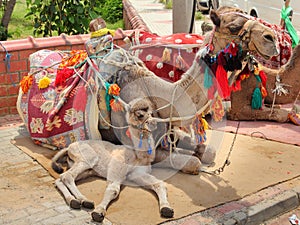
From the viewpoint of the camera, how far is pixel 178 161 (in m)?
5.60

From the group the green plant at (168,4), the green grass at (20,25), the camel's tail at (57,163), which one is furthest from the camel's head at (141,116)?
the green plant at (168,4)

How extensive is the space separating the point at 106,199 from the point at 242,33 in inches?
72.4

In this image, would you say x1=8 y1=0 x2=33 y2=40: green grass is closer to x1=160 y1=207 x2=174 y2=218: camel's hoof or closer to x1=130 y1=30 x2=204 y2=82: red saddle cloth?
x1=130 y1=30 x2=204 y2=82: red saddle cloth

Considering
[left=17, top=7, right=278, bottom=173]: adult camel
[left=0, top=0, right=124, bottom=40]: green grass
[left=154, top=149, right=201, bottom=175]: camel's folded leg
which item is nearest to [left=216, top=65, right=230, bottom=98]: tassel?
[left=17, top=7, right=278, bottom=173]: adult camel

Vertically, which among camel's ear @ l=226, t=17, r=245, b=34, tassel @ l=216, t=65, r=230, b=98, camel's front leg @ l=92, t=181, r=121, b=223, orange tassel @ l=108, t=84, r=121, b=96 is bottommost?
camel's front leg @ l=92, t=181, r=121, b=223

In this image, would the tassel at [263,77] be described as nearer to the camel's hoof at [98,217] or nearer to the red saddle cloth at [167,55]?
the red saddle cloth at [167,55]

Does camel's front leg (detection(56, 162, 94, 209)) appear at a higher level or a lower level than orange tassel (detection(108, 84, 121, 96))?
lower

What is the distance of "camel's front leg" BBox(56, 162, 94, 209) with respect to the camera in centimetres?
486

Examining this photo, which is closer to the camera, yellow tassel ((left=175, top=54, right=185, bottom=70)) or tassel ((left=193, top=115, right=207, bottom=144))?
tassel ((left=193, top=115, right=207, bottom=144))

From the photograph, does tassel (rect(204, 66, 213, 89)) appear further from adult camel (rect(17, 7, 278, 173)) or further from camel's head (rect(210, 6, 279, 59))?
camel's head (rect(210, 6, 279, 59))

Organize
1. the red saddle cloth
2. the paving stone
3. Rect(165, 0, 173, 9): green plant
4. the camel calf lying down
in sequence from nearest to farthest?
the paving stone < the camel calf lying down < the red saddle cloth < Rect(165, 0, 173, 9): green plant

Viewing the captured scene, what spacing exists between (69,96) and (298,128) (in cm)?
290

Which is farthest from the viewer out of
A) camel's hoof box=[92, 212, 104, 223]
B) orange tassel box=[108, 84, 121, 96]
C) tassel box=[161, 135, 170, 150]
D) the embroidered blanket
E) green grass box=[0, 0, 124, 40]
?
green grass box=[0, 0, 124, 40]

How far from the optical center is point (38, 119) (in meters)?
6.18
